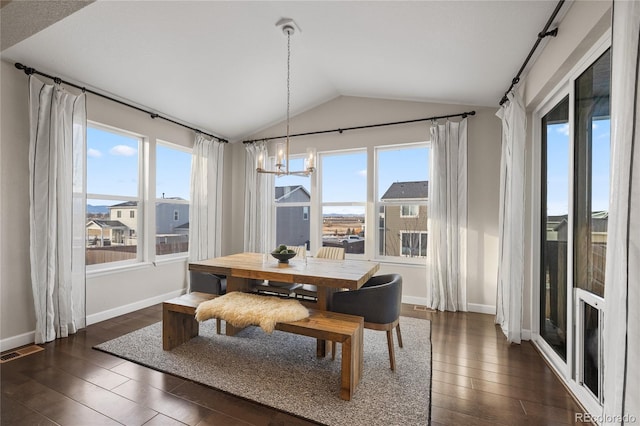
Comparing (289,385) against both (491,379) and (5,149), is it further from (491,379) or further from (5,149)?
(5,149)

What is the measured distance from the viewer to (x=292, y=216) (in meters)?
4.98

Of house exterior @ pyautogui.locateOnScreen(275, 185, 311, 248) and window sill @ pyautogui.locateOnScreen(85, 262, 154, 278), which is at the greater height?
house exterior @ pyautogui.locateOnScreen(275, 185, 311, 248)

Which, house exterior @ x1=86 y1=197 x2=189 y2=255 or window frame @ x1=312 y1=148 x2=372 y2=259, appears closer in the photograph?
house exterior @ x1=86 y1=197 x2=189 y2=255

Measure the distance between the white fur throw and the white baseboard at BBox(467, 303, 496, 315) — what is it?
2.59 m

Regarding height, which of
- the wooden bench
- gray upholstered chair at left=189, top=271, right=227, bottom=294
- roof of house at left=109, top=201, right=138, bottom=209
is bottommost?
the wooden bench

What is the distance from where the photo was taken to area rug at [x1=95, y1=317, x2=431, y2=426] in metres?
1.82

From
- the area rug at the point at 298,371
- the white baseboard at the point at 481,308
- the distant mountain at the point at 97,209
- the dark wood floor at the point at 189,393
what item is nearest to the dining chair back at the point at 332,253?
the area rug at the point at 298,371

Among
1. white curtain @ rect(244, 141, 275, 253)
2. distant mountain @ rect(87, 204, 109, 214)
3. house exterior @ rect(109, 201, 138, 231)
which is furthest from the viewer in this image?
white curtain @ rect(244, 141, 275, 253)

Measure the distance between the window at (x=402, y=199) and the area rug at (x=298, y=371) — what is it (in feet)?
4.58

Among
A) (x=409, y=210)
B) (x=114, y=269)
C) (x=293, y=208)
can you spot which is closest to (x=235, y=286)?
(x=114, y=269)

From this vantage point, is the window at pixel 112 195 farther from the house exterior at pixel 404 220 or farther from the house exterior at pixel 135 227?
the house exterior at pixel 404 220

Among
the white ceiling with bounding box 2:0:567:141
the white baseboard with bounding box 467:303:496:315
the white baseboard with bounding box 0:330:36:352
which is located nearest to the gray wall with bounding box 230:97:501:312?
the white baseboard with bounding box 467:303:496:315

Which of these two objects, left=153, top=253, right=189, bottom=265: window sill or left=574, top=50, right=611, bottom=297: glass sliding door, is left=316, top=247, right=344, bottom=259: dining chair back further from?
left=153, top=253, right=189, bottom=265: window sill

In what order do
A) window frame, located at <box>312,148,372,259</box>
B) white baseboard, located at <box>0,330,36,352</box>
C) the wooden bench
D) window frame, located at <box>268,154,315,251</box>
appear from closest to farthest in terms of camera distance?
the wooden bench → white baseboard, located at <box>0,330,36,352</box> → window frame, located at <box>312,148,372,259</box> → window frame, located at <box>268,154,315,251</box>
